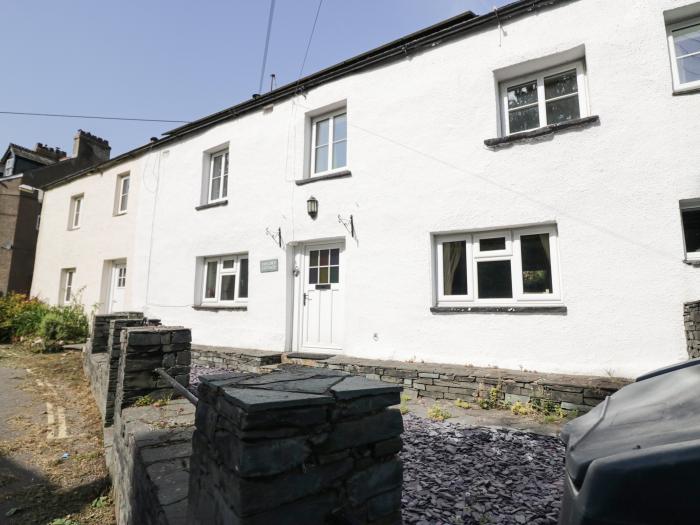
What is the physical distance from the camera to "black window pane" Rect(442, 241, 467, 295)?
20.2ft

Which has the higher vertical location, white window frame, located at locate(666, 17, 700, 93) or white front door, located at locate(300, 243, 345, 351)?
white window frame, located at locate(666, 17, 700, 93)

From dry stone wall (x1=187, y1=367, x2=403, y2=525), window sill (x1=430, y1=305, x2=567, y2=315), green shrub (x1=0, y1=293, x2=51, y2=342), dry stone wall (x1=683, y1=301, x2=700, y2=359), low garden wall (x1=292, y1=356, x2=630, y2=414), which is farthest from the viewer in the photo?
green shrub (x1=0, y1=293, x2=51, y2=342)

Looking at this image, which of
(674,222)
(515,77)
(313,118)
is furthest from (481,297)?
(313,118)

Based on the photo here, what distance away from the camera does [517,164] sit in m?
5.81

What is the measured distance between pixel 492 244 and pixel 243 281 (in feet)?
18.5

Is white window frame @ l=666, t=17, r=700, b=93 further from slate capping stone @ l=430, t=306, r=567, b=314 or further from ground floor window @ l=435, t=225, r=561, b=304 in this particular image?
slate capping stone @ l=430, t=306, r=567, b=314

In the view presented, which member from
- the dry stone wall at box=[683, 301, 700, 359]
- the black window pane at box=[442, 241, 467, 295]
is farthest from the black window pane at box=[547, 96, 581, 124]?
the dry stone wall at box=[683, 301, 700, 359]

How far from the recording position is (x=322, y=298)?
7.54 m

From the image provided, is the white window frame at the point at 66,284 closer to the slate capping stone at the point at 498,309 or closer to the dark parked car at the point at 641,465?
the slate capping stone at the point at 498,309

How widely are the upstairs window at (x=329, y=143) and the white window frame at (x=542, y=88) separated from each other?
9.86ft

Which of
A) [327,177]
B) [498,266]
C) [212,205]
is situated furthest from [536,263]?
[212,205]

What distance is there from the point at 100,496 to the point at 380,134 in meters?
6.50

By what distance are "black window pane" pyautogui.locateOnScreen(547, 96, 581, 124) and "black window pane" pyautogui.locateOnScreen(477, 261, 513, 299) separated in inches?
94.0

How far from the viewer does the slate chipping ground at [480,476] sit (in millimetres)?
2361
